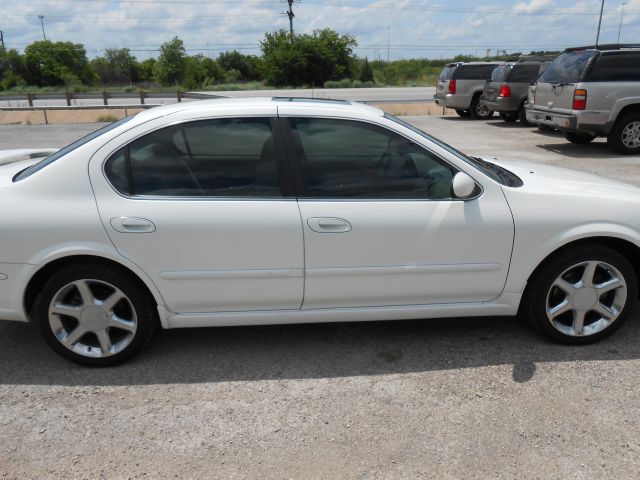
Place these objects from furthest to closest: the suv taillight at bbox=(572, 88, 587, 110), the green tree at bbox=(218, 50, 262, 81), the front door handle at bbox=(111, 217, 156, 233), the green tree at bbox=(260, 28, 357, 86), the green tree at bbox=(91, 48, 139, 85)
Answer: the green tree at bbox=(91, 48, 139, 85), the green tree at bbox=(218, 50, 262, 81), the green tree at bbox=(260, 28, 357, 86), the suv taillight at bbox=(572, 88, 587, 110), the front door handle at bbox=(111, 217, 156, 233)

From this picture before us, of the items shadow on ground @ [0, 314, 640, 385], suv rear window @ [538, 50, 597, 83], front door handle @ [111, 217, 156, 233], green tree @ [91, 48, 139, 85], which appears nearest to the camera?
front door handle @ [111, 217, 156, 233]

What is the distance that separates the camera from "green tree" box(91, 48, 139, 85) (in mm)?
89000

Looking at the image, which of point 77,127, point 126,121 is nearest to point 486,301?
point 126,121

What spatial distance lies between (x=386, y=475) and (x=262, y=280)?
4.19 feet

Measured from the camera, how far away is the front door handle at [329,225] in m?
3.16

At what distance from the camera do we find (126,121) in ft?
11.1

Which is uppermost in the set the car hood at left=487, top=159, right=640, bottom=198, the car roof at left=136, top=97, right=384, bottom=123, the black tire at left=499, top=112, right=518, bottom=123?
the car roof at left=136, top=97, right=384, bottom=123

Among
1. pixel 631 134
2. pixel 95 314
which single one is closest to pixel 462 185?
pixel 95 314

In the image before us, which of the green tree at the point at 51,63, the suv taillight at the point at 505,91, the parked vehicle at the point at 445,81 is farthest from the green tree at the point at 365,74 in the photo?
the suv taillight at the point at 505,91

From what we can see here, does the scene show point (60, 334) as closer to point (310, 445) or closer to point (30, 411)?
point (30, 411)

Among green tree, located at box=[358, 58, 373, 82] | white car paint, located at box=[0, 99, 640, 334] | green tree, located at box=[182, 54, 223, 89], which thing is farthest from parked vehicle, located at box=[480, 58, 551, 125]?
green tree, located at box=[182, 54, 223, 89]

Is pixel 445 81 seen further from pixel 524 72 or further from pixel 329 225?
pixel 329 225

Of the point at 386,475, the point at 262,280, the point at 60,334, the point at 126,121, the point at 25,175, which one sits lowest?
the point at 386,475

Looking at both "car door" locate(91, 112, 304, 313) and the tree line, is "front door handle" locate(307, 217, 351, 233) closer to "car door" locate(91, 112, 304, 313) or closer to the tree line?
"car door" locate(91, 112, 304, 313)
